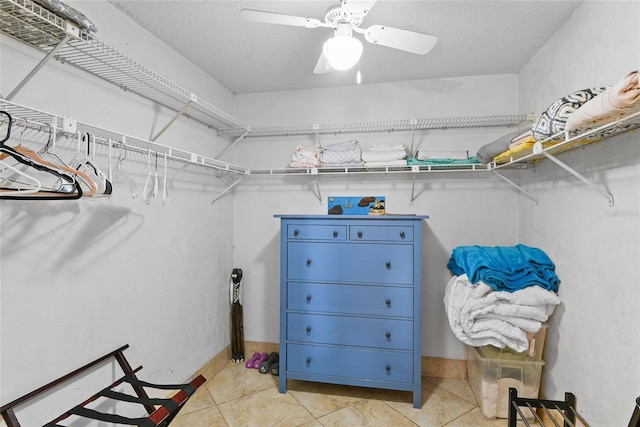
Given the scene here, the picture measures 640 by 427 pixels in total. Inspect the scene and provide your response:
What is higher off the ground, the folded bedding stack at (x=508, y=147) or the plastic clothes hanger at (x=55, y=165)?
the folded bedding stack at (x=508, y=147)

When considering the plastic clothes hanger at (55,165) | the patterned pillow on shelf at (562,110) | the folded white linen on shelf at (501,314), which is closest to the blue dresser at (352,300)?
the folded white linen on shelf at (501,314)

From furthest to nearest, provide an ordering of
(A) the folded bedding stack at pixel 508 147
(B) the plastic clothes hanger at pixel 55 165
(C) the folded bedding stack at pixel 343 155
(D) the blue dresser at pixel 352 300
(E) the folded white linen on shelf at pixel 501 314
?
(C) the folded bedding stack at pixel 343 155
(D) the blue dresser at pixel 352 300
(E) the folded white linen on shelf at pixel 501 314
(A) the folded bedding stack at pixel 508 147
(B) the plastic clothes hanger at pixel 55 165

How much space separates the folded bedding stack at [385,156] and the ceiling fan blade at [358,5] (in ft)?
3.93

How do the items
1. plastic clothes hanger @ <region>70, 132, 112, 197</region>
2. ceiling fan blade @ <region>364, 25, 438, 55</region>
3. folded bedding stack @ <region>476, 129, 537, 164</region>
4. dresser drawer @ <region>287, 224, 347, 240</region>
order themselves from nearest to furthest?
plastic clothes hanger @ <region>70, 132, 112, 197</region>
ceiling fan blade @ <region>364, 25, 438, 55</region>
folded bedding stack @ <region>476, 129, 537, 164</region>
dresser drawer @ <region>287, 224, 347, 240</region>

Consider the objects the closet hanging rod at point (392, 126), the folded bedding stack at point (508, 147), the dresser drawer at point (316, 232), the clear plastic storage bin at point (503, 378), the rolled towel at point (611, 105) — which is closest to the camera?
the rolled towel at point (611, 105)

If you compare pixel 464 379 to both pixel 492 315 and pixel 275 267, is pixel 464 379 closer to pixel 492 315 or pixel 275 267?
pixel 492 315

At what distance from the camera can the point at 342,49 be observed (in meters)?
1.39

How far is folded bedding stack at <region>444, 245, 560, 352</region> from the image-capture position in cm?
185

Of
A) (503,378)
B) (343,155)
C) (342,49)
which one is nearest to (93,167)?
(342,49)

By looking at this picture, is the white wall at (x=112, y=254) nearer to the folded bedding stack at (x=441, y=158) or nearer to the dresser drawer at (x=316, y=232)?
the dresser drawer at (x=316, y=232)

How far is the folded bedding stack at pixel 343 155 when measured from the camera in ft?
8.17

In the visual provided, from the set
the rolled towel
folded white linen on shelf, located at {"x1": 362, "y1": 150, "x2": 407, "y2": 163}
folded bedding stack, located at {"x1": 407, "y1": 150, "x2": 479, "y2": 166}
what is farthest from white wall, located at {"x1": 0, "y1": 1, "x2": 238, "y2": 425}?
the rolled towel

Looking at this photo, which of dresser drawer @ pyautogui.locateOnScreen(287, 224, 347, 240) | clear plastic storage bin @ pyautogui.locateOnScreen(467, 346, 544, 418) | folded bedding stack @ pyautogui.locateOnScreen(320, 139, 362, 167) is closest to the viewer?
clear plastic storage bin @ pyautogui.locateOnScreen(467, 346, 544, 418)

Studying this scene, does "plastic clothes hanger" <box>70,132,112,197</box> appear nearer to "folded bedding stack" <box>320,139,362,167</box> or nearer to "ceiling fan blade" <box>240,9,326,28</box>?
"ceiling fan blade" <box>240,9,326,28</box>
